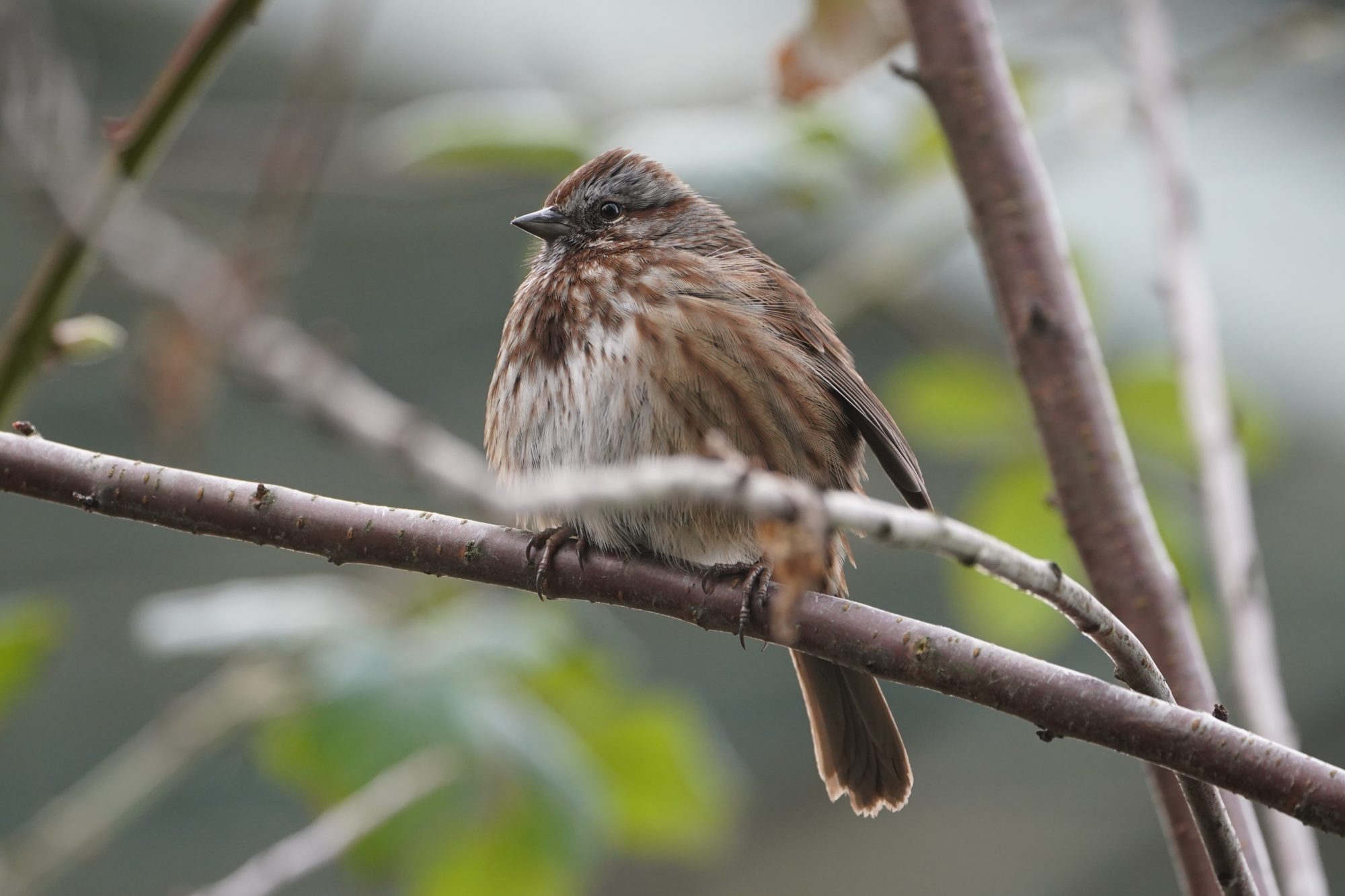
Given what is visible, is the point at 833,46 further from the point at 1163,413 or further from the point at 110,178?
the point at 110,178

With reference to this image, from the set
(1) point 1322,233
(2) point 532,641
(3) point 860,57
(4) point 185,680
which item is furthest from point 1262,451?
(4) point 185,680

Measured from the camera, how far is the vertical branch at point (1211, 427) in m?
2.07

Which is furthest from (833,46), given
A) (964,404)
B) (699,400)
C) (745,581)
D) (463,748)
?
(463,748)

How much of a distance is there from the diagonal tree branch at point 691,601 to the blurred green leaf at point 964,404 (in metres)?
1.10

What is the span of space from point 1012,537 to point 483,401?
3046mm

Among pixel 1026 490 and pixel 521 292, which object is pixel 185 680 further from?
pixel 1026 490

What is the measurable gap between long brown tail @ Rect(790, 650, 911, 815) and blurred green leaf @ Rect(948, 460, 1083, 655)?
0.31 meters

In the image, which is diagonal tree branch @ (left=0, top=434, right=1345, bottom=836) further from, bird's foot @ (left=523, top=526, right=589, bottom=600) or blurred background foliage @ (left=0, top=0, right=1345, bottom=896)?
blurred background foliage @ (left=0, top=0, right=1345, bottom=896)

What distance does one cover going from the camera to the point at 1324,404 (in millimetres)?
5422

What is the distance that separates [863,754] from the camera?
106 inches

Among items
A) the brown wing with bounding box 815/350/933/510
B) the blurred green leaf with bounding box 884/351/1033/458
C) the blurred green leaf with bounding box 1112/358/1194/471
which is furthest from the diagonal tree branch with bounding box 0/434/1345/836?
the blurred green leaf with bounding box 1112/358/1194/471

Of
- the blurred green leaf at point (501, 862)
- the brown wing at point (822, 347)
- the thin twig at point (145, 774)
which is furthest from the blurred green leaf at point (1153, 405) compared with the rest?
the thin twig at point (145, 774)

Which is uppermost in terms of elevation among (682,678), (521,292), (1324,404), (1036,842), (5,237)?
(521,292)

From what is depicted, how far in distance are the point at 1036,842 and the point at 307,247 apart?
4347 mm
